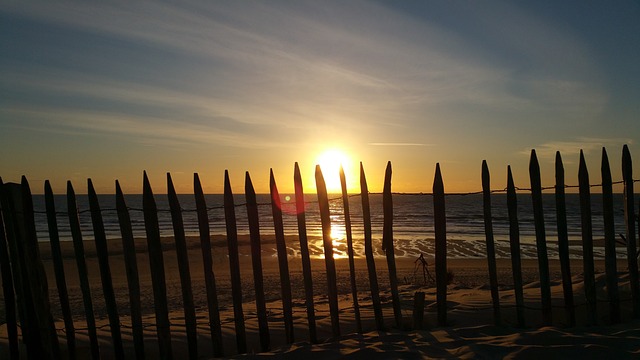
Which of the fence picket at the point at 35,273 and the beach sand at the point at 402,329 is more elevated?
the fence picket at the point at 35,273

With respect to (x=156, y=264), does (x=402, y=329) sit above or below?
below

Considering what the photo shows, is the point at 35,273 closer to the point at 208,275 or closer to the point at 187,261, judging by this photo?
the point at 187,261

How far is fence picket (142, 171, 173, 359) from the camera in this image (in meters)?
5.06

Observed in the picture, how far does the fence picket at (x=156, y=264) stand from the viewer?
16.6 feet

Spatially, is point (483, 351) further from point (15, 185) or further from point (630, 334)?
point (15, 185)

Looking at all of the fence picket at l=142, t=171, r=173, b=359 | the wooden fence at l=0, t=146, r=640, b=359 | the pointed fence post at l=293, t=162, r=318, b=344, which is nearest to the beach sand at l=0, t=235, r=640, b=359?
the pointed fence post at l=293, t=162, r=318, b=344

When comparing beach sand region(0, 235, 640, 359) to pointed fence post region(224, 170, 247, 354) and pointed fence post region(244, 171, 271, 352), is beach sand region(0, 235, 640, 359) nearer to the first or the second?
pointed fence post region(244, 171, 271, 352)

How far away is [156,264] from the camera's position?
5.12 m

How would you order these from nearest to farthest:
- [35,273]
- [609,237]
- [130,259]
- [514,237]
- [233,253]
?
[130,259], [233,253], [35,273], [514,237], [609,237]

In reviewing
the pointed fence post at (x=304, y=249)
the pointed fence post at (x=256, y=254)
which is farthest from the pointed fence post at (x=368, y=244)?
the pointed fence post at (x=256, y=254)

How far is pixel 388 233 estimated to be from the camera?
5605 mm

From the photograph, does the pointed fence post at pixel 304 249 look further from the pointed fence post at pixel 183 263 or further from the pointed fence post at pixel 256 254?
the pointed fence post at pixel 183 263

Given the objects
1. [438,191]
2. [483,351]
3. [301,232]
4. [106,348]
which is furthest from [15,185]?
[483,351]

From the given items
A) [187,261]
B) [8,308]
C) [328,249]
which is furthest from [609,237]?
[8,308]
